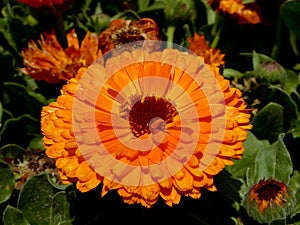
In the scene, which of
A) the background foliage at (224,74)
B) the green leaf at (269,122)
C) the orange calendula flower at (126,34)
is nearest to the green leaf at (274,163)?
the background foliage at (224,74)

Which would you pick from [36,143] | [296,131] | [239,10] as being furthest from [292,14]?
[36,143]

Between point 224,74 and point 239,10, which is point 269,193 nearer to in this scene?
point 224,74

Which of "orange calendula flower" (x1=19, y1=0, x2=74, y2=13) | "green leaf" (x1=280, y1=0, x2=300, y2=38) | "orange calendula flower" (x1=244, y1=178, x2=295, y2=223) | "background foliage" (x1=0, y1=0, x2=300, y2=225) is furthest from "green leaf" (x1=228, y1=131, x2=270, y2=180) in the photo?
"orange calendula flower" (x1=19, y1=0, x2=74, y2=13)

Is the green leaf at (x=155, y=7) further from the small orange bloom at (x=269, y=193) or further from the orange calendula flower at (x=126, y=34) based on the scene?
the small orange bloom at (x=269, y=193)

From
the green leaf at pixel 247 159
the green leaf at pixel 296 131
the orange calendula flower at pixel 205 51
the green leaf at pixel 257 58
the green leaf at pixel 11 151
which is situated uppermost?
the orange calendula flower at pixel 205 51

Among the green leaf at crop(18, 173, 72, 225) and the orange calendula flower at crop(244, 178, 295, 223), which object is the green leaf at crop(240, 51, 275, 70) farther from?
the green leaf at crop(18, 173, 72, 225)

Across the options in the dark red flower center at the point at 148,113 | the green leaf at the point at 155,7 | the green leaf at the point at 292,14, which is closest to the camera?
the dark red flower center at the point at 148,113

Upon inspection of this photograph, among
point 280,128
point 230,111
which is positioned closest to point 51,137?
point 230,111

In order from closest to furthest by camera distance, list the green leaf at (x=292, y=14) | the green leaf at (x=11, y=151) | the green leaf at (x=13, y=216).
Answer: the green leaf at (x=13, y=216) → the green leaf at (x=11, y=151) → the green leaf at (x=292, y=14)
